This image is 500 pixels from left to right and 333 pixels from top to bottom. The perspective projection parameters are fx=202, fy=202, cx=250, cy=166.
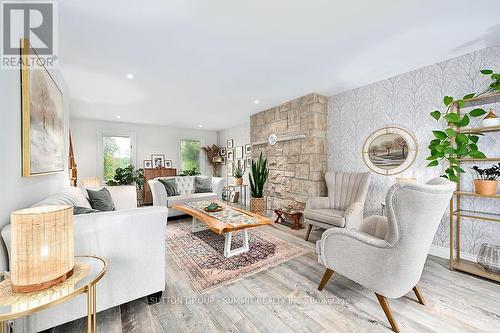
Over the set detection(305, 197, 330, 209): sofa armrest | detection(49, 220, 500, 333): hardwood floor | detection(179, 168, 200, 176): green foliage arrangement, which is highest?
detection(179, 168, 200, 176): green foliage arrangement

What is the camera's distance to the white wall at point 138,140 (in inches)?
211

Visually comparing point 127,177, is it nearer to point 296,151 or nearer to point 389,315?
point 296,151

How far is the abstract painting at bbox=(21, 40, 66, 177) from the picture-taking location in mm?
1503

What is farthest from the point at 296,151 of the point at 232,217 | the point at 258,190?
the point at 232,217

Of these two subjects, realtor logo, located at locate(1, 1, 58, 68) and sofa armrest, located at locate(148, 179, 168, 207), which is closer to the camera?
realtor logo, located at locate(1, 1, 58, 68)

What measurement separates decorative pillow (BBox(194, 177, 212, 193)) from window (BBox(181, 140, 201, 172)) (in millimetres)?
2248

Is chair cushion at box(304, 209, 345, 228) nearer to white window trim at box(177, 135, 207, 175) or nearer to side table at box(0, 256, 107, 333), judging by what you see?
side table at box(0, 256, 107, 333)

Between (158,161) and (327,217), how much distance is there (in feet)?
18.1

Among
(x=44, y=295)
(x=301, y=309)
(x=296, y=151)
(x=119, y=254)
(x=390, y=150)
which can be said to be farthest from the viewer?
(x=296, y=151)

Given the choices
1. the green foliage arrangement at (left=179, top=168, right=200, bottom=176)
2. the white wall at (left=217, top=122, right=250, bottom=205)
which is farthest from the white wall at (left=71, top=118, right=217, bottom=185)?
the white wall at (left=217, top=122, right=250, bottom=205)

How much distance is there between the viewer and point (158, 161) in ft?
21.2

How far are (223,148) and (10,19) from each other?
5902 millimetres

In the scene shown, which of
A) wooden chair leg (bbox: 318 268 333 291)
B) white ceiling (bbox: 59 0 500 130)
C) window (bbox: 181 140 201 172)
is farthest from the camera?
window (bbox: 181 140 201 172)

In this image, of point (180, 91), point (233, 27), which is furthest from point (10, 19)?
point (180, 91)
